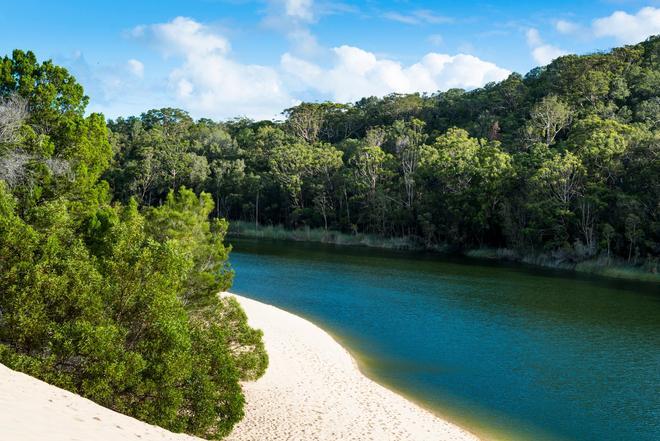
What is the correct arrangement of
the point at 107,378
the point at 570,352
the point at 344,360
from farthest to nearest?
the point at 570,352
the point at 344,360
the point at 107,378

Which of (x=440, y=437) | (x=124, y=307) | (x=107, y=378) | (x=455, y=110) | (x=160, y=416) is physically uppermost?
(x=455, y=110)

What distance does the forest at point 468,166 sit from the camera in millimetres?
52875

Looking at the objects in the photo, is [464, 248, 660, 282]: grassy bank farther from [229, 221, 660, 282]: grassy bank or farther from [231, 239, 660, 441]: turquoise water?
[231, 239, 660, 441]: turquoise water

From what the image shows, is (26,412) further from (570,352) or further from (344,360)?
(570,352)

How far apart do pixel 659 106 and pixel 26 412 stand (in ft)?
254

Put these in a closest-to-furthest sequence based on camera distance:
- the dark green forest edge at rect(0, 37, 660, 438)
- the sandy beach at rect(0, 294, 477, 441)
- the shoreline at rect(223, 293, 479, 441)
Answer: the sandy beach at rect(0, 294, 477, 441) < the dark green forest edge at rect(0, 37, 660, 438) < the shoreline at rect(223, 293, 479, 441)

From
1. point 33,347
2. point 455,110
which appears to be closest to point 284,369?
point 33,347

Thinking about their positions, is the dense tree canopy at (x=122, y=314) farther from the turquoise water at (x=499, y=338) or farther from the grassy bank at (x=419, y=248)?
the grassy bank at (x=419, y=248)

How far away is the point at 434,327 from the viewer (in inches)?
1155

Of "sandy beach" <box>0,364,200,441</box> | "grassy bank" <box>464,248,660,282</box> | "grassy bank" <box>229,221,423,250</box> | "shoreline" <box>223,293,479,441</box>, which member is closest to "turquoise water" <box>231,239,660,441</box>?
"shoreline" <box>223,293,479,441</box>

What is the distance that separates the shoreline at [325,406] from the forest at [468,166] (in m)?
14.3

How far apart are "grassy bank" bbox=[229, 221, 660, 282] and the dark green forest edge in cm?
30

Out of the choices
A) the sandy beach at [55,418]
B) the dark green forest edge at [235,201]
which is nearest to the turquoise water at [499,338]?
the dark green forest edge at [235,201]

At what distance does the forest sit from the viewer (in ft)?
173
